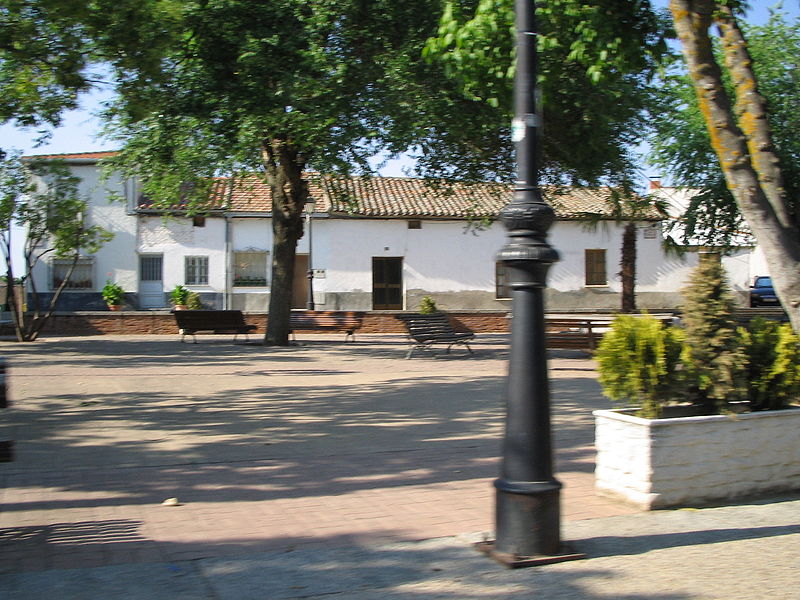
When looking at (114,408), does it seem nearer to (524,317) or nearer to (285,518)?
(285,518)

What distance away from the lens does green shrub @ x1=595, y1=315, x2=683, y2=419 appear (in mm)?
5512

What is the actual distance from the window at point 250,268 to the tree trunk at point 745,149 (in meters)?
26.1

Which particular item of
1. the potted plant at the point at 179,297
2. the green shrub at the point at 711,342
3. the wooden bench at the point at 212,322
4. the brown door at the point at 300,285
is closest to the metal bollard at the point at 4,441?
the green shrub at the point at 711,342

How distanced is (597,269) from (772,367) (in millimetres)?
29532

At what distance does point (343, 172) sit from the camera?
1560cm

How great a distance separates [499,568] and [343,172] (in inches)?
479

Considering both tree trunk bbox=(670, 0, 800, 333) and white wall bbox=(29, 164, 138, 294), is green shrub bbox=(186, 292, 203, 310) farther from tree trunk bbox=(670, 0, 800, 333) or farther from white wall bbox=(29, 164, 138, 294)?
tree trunk bbox=(670, 0, 800, 333)

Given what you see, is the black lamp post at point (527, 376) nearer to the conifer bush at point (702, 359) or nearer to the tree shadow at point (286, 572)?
the tree shadow at point (286, 572)

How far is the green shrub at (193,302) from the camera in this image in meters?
30.2

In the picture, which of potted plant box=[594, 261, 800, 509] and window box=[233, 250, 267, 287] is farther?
window box=[233, 250, 267, 287]

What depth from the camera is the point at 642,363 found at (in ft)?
18.1

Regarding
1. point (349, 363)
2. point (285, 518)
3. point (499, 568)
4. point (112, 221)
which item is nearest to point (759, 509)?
point (499, 568)

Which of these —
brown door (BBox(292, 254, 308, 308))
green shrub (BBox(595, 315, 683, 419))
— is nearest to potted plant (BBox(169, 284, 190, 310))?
brown door (BBox(292, 254, 308, 308))

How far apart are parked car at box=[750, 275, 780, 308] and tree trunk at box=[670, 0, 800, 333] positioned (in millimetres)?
33231
